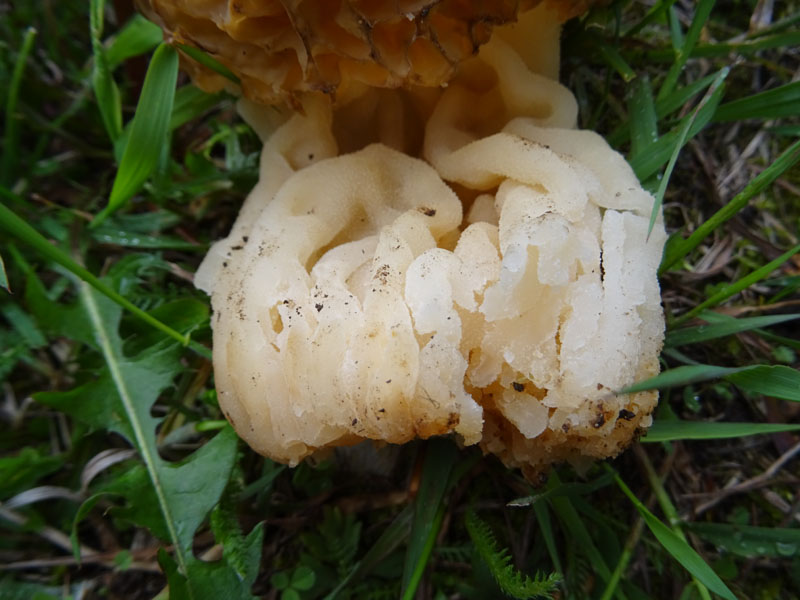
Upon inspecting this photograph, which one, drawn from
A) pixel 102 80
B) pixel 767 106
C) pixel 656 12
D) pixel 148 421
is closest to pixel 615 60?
pixel 656 12

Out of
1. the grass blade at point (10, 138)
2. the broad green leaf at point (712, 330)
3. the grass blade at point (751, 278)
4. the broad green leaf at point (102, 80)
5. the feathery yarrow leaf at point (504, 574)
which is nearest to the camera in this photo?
the feathery yarrow leaf at point (504, 574)

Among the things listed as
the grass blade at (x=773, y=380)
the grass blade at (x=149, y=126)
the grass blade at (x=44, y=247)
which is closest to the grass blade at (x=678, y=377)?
the grass blade at (x=773, y=380)

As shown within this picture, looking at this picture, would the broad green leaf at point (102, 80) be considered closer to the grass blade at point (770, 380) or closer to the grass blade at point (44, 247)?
the grass blade at point (44, 247)

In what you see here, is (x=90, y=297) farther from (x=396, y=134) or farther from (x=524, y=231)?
(x=524, y=231)

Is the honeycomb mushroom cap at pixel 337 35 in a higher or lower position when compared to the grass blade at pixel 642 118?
higher

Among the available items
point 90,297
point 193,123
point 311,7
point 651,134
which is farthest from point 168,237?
point 651,134

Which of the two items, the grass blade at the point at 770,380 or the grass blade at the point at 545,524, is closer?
the grass blade at the point at 770,380

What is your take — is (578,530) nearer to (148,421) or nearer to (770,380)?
(770,380)

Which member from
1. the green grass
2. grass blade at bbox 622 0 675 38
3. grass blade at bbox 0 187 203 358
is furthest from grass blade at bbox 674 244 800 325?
grass blade at bbox 0 187 203 358
